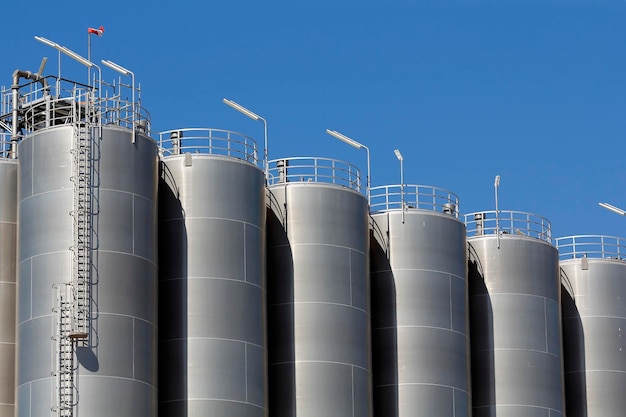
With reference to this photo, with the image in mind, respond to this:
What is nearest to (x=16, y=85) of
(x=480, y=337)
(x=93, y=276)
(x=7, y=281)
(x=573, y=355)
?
(x=7, y=281)

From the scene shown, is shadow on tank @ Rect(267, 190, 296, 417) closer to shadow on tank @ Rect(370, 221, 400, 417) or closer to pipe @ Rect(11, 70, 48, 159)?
shadow on tank @ Rect(370, 221, 400, 417)

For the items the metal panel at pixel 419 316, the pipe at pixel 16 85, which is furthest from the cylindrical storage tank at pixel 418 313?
the pipe at pixel 16 85

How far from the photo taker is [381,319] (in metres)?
115

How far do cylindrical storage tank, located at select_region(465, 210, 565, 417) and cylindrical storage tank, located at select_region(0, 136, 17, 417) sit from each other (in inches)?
1229

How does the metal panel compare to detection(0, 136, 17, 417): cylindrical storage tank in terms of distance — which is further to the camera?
the metal panel

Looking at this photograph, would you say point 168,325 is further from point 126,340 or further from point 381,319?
point 381,319

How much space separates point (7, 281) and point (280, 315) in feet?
52.0

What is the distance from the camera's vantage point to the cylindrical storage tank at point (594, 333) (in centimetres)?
12488

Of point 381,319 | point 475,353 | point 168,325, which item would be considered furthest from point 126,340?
point 475,353

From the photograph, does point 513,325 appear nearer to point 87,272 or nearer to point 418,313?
point 418,313

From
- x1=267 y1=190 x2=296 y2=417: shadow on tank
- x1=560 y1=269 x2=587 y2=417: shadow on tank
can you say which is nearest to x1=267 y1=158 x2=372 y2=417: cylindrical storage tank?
x1=267 y1=190 x2=296 y2=417: shadow on tank

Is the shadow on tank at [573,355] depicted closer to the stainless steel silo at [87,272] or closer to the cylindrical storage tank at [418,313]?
the cylindrical storage tank at [418,313]

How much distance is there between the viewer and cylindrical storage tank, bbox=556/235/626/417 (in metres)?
125

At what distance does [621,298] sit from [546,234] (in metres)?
6.62
